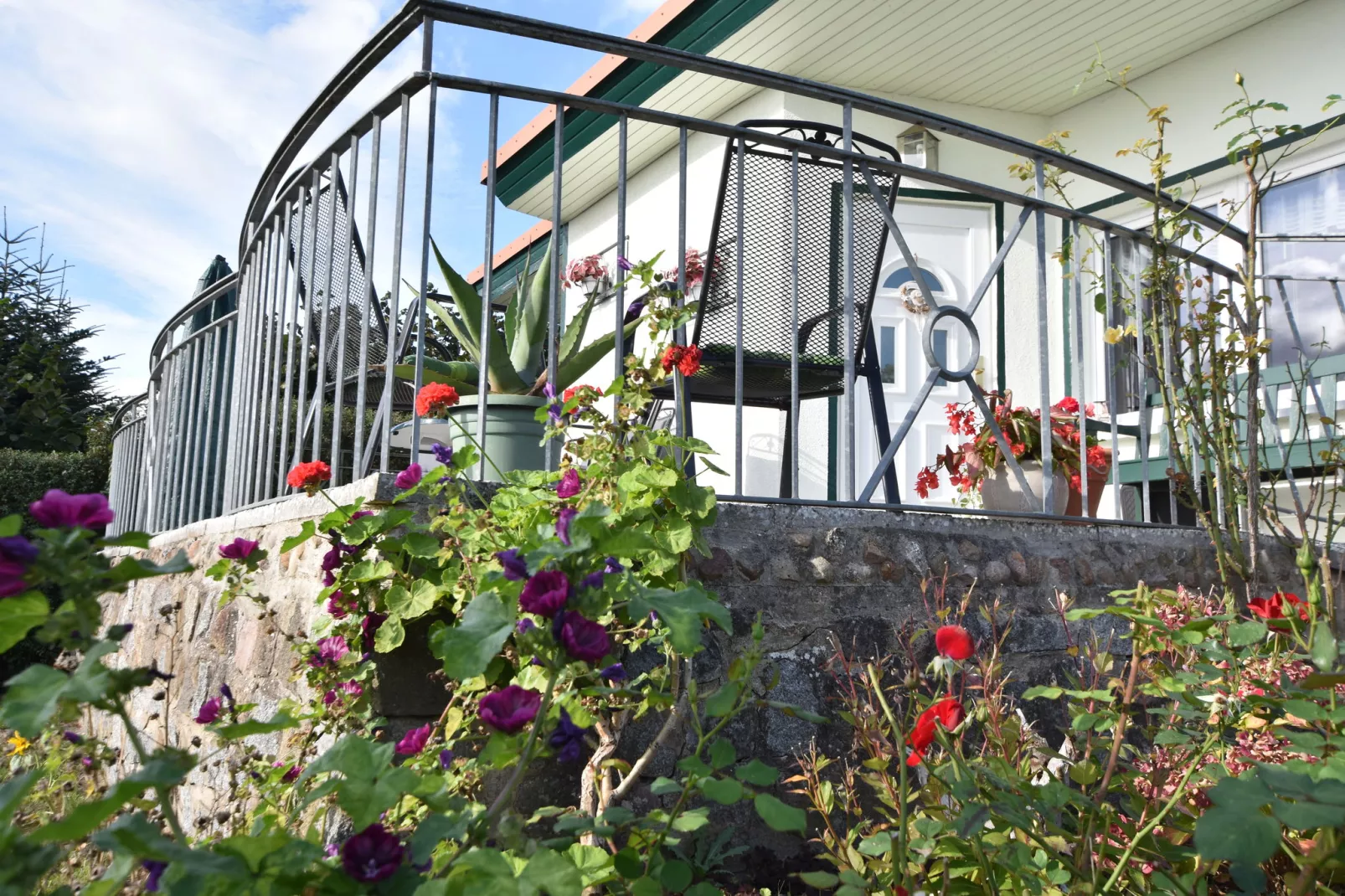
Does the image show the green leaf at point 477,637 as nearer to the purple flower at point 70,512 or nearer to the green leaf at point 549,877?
the green leaf at point 549,877

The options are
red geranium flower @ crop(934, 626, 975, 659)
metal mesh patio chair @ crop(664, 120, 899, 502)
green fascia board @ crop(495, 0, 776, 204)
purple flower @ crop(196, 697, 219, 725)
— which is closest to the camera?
red geranium flower @ crop(934, 626, 975, 659)

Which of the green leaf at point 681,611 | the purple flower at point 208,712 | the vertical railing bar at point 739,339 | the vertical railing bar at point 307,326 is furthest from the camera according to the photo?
the vertical railing bar at point 307,326

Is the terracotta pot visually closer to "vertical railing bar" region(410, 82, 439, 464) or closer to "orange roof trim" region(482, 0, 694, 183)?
"vertical railing bar" region(410, 82, 439, 464)

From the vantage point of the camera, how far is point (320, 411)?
7.66 ft

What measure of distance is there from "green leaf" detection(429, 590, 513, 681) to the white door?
202 inches

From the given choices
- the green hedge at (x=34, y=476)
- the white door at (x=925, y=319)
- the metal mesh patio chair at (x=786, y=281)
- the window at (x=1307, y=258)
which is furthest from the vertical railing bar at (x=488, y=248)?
the green hedge at (x=34, y=476)

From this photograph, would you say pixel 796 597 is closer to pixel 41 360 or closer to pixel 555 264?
pixel 555 264

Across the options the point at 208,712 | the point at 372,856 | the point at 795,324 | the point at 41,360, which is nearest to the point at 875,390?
the point at 795,324

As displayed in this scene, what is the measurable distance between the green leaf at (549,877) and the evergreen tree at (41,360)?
11549 mm

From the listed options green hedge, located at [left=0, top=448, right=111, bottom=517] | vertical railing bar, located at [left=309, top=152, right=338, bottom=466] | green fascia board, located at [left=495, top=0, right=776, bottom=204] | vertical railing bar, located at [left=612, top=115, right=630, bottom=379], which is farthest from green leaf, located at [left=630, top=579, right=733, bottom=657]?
green hedge, located at [left=0, top=448, right=111, bottom=517]

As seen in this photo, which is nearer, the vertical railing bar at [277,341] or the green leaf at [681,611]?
the green leaf at [681,611]

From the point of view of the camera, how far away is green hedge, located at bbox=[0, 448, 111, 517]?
8227 mm

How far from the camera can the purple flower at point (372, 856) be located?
2.72 feet

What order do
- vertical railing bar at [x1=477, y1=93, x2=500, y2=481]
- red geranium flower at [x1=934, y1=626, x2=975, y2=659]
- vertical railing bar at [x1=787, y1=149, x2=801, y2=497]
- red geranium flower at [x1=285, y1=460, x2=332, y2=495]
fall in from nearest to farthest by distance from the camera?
red geranium flower at [x1=934, y1=626, x2=975, y2=659] → red geranium flower at [x1=285, y1=460, x2=332, y2=495] → vertical railing bar at [x1=477, y1=93, x2=500, y2=481] → vertical railing bar at [x1=787, y1=149, x2=801, y2=497]
